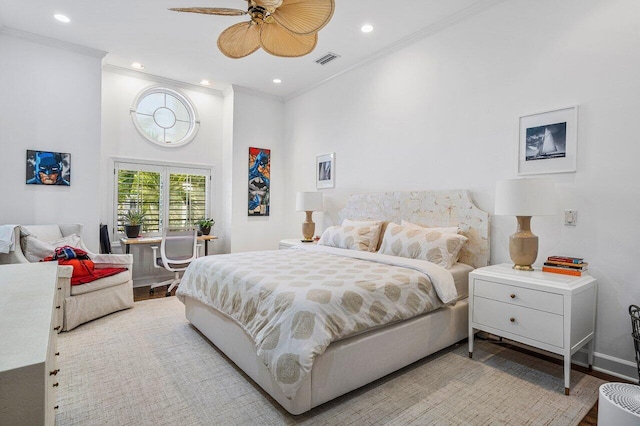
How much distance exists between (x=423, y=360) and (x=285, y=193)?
4.01 meters

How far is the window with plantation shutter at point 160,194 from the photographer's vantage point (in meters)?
4.82

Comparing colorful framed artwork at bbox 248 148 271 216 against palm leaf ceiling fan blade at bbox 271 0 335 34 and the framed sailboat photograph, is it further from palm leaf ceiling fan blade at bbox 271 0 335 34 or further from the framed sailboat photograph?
the framed sailboat photograph

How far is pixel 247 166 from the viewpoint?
555cm

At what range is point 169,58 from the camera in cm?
443

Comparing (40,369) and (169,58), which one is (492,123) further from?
(169,58)

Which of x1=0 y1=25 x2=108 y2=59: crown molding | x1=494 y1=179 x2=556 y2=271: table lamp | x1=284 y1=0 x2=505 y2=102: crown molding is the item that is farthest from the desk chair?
x1=494 y1=179 x2=556 y2=271: table lamp

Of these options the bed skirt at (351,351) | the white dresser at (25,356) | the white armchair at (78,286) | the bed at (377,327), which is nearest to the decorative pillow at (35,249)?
the white armchair at (78,286)

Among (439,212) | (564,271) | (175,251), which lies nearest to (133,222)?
(175,251)

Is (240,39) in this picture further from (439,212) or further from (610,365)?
(610,365)

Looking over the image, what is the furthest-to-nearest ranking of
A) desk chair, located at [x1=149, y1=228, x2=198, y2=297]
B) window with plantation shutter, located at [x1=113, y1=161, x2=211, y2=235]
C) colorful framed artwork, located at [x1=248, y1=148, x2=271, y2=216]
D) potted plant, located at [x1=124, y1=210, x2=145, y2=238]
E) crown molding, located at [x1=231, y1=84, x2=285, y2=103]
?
colorful framed artwork, located at [x1=248, y1=148, x2=271, y2=216], crown molding, located at [x1=231, y1=84, x2=285, y2=103], window with plantation shutter, located at [x1=113, y1=161, x2=211, y2=235], potted plant, located at [x1=124, y1=210, x2=145, y2=238], desk chair, located at [x1=149, y1=228, x2=198, y2=297]

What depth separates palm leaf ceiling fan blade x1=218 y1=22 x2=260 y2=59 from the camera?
2695 millimetres

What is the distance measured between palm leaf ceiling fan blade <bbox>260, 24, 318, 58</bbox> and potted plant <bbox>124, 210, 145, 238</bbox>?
10.4 ft

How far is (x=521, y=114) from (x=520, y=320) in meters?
1.76

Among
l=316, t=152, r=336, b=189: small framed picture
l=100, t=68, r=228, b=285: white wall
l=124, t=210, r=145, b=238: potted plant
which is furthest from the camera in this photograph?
l=316, t=152, r=336, b=189: small framed picture
